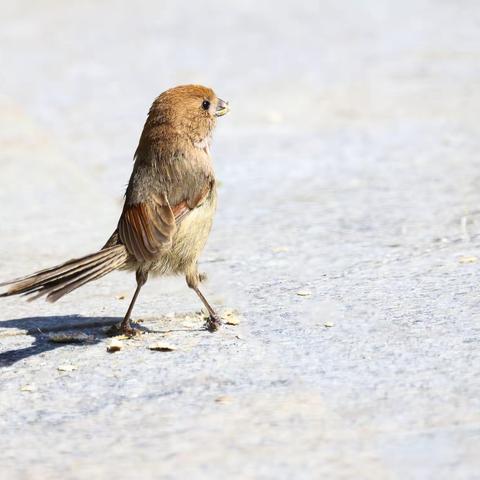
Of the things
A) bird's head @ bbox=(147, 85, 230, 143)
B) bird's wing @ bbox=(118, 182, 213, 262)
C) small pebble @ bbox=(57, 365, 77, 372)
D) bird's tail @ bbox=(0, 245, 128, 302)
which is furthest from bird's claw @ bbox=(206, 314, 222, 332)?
bird's head @ bbox=(147, 85, 230, 143)

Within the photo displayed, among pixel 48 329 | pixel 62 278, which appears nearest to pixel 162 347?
pixel 62 278

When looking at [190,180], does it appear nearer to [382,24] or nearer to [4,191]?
[4,191]

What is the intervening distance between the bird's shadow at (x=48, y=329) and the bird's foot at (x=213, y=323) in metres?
0.06

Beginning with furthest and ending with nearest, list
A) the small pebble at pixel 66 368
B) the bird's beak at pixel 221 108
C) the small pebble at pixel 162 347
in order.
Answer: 1. the bird's beak at pixel 221 108
2. the small pebble at pixel 162 347
3. the small pebble at pixel 66 368

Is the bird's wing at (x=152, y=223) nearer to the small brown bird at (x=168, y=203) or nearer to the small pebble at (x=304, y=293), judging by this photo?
the small brown bird at (x=168, y=203)

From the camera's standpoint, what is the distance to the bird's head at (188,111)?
6.09 meters

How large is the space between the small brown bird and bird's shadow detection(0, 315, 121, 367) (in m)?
0.25

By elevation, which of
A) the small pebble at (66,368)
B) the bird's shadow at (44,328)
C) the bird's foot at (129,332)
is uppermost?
the bird's foot at (129,332)

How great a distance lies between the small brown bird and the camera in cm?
564

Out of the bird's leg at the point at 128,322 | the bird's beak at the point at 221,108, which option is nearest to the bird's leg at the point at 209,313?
the bird's leg at the point at 128,322

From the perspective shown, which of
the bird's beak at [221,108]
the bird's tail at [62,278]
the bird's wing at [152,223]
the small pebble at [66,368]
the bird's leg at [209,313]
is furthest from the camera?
the bird's beak at [221,108]

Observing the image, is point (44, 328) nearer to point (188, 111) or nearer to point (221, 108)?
point (188, 111)

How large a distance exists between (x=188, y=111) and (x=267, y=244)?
1.84 meters

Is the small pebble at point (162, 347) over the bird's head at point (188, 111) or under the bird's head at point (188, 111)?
under
